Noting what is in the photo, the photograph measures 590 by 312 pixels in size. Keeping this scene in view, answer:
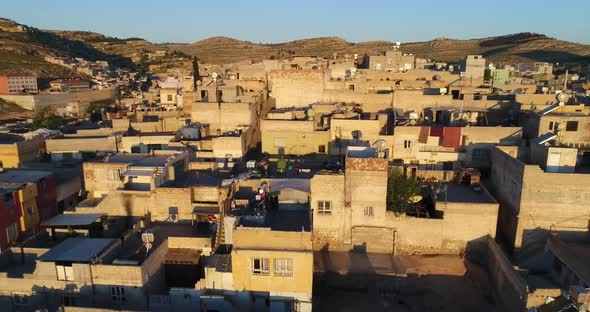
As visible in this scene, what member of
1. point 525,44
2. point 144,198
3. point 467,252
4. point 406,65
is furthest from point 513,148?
point 525,44

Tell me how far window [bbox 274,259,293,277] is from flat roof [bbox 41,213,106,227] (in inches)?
362

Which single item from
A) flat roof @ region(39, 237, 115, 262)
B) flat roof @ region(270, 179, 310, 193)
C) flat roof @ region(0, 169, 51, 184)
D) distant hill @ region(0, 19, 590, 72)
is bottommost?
flat roof @ region(39, 237, 115, 262)

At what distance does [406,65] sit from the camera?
56875 mm

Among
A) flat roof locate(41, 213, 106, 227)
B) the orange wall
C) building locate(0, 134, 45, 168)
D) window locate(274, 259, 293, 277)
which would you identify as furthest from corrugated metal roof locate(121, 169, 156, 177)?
the orange wall

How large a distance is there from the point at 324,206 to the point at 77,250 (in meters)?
10.4

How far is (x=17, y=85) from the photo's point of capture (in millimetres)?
72188

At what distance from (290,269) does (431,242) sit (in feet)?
29.8

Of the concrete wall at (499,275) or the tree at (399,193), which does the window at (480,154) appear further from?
the concrete wall at (499,275)

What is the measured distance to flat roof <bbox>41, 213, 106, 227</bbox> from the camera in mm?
18177

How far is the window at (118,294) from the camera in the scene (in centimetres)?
1414

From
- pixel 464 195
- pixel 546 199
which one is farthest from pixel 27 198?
pixel 546 199

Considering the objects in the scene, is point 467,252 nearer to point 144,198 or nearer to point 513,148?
point 513,148

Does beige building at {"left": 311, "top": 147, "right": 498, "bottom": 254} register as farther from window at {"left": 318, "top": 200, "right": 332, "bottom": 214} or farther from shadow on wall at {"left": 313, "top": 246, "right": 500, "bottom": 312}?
shadow on wall at {"left": 313, "top": 246, "right": 500, "bottom": 312}

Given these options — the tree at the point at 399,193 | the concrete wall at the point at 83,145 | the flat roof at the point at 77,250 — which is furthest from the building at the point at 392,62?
the flat roof at the point at 77,250
